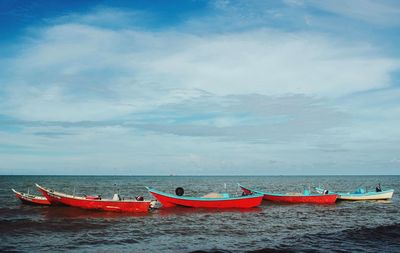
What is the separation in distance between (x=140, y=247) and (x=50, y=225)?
342 inches

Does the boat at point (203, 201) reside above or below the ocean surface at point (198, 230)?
above

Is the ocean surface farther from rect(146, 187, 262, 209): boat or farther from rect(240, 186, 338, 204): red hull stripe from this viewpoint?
rect(240, 186, 338, 204): red hull stripe

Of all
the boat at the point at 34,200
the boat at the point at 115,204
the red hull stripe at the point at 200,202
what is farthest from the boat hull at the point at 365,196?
the boat at the point at 34,200

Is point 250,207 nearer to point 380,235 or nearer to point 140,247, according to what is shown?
point 380,235

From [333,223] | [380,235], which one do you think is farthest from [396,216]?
[380,235]

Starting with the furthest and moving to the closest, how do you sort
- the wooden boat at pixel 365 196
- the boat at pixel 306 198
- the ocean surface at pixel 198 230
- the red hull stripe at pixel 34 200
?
the wooden boat at pixel 365 196
the boat at pixel 306 198
the red hull stripe at pixel 34 200
the ocean surface at pixel 198 230

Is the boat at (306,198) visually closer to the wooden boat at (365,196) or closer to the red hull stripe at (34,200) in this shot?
the wooden boat at (365,196)

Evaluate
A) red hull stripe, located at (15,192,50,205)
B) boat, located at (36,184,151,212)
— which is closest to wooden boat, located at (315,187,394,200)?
boat, located at (36,184,151,212)

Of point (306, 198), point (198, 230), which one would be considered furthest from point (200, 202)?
point (306, 198)

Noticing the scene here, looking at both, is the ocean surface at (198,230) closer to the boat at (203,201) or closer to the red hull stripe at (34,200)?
the boat at (203,201)

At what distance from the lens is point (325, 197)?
34.4m

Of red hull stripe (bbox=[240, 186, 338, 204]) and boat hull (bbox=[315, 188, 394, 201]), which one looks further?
boat hull (bbox=[315, 188, 394, 201])

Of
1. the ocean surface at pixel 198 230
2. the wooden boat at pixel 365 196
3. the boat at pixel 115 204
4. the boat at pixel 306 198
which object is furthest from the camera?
the wooden boat at pixel 365 196

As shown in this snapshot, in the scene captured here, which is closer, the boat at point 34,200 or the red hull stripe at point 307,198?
the boat at point 34,200
